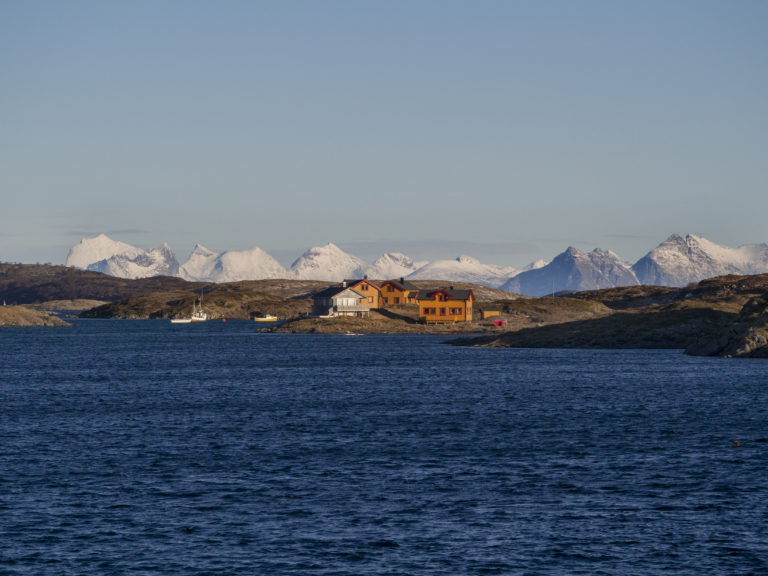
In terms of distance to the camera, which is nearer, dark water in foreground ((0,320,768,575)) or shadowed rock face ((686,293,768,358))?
dark water in foreground ((0,320,768,575))

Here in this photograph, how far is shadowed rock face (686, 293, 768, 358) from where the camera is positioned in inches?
4589

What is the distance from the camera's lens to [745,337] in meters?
119

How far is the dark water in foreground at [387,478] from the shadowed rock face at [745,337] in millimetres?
27793

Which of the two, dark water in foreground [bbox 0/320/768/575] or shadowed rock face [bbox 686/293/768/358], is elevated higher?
shadowed rock face [bbox 686/293/768/358]

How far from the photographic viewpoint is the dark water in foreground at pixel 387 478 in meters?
30.6

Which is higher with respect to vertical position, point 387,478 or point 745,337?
point 745,337

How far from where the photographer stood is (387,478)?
140 feet

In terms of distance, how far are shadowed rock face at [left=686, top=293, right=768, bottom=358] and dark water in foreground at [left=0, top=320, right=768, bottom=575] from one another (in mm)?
27793

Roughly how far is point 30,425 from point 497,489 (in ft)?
114

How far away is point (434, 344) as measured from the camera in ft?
555

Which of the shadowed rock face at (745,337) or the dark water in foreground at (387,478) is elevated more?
the shadowed rock face at (745,337)

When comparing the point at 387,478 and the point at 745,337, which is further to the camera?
the point at 745,337

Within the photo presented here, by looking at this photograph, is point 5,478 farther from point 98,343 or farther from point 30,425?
point 98,343

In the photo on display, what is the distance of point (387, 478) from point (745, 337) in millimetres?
88669
